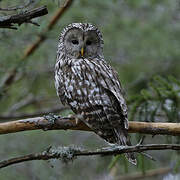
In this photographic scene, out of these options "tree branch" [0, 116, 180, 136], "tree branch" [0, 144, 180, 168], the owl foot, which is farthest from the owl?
"tree branch" [0, 144, 180, 168]

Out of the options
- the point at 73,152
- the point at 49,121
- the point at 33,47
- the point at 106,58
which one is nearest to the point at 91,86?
the point at 49,121

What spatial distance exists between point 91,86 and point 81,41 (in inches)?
23.7

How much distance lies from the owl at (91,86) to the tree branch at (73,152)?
544mm

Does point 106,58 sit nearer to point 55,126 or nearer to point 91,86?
point 91,86

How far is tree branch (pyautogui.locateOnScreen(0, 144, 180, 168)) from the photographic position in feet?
9.21

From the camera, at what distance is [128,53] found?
709 cm

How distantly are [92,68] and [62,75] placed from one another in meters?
0.29

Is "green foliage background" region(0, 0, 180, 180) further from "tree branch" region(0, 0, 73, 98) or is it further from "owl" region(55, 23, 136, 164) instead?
"owl" region(55, 23, 136, 164)

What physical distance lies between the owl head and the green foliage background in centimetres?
88

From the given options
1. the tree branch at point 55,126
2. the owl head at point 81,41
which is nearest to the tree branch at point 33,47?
the owl head at point 81,41

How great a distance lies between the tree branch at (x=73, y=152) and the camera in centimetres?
281

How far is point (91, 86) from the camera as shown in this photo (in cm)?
392

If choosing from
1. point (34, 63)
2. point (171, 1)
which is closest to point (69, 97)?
point (34, 63)

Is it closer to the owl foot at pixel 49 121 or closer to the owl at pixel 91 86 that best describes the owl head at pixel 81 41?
the owl at pixel 91 86
